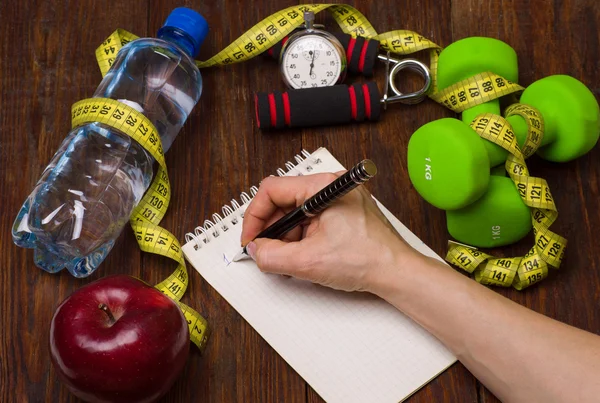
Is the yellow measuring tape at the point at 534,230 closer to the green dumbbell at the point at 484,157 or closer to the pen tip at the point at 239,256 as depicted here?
the green dumbbell at the point at 484,157

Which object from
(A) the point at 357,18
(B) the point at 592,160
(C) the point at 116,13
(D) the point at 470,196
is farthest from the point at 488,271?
(C) the point at 116,13

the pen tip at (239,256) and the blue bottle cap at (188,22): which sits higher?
the blue bottle cap at (188,22)

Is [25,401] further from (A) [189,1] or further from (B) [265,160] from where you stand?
(A) [189,1]

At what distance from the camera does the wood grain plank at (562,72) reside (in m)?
1.44

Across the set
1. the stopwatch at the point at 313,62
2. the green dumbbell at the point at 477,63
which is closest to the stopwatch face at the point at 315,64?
the stopwatch at the point at 313,62

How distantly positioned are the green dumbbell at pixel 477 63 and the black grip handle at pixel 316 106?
0.52ft

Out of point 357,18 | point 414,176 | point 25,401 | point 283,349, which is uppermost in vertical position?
point 357,18

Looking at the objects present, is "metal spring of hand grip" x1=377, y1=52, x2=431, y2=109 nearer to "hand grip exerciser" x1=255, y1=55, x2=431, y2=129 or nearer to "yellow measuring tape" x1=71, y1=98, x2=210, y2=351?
"hand grip exerciser" x1=255, y1=55, x2=431, y2=129

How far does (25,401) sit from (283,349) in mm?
451

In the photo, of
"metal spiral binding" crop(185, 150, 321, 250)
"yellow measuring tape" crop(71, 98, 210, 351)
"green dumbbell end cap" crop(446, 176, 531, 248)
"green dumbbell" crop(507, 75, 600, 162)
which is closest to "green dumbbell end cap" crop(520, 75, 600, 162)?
"green dumbbell" crop(507, 75, 600, 162)

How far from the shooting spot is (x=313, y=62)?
1.60 meters

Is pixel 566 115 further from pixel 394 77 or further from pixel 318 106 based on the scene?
pixel 318 106

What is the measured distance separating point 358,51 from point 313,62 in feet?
0.32

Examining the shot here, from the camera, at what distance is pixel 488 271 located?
4.71 ft
